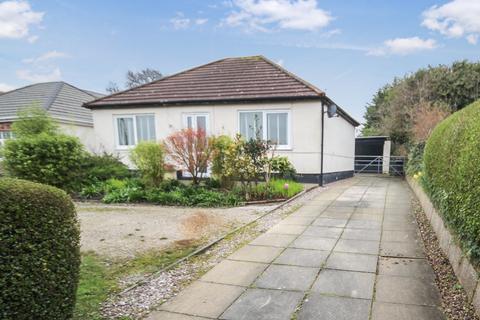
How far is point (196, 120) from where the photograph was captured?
1173 centimetres

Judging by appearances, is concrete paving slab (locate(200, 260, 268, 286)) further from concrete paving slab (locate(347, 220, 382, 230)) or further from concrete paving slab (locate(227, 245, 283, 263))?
concrete paving slab (locate(347, 220, 382, 230))

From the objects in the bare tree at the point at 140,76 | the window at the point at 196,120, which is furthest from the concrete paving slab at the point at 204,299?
the bare tree at the point at 140,76

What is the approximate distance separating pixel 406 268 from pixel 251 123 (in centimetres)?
822

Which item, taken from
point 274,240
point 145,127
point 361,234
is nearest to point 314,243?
point 274,240

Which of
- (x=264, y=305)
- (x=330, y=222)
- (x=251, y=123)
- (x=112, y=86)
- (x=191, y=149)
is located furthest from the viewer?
(x=112, y=86)

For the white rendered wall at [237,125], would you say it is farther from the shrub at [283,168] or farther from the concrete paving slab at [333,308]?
the concrete paving slab at [333,308]

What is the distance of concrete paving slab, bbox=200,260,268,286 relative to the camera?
334cm

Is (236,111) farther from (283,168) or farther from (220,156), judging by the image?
(220,156)

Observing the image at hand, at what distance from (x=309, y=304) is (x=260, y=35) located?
43.0 ft

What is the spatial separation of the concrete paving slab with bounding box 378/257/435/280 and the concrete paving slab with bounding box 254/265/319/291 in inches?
33.9

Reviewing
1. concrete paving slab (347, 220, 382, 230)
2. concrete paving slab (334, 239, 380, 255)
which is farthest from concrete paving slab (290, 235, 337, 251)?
concrete paving slab (347, 220, 382, 230)

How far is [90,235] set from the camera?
533cm

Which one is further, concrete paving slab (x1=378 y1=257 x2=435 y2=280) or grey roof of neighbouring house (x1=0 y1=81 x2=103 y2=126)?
grey roof of neighbouring house (x1=0 y1=81 x2=103 y2=126)

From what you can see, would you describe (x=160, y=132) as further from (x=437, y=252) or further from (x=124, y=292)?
(x=437, y=252)
